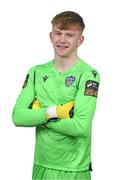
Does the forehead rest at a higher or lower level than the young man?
higher

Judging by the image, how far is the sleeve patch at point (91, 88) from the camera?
523 cm

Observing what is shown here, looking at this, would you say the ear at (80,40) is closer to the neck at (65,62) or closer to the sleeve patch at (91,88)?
the neck at (65,62)

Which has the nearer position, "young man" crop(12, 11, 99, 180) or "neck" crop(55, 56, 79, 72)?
"young man" crop(12, 11, 99, 180)

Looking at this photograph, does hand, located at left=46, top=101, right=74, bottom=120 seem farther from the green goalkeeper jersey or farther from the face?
the face

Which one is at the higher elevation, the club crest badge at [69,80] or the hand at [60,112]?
the club crest badge at [69,80]

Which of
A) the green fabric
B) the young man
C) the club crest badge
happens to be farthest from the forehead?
the green fabric

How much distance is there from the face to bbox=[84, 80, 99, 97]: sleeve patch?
0.33 metres

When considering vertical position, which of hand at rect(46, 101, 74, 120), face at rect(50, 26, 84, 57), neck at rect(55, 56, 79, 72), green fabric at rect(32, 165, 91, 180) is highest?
face at rect(50, 26, 84, 57)

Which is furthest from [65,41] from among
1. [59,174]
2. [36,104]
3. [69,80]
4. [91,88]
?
[59,174]

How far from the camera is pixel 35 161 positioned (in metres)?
5.51

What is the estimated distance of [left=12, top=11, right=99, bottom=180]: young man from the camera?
5203mm

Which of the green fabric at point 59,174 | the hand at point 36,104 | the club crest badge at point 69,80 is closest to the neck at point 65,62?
the club crest badge at point 69,80

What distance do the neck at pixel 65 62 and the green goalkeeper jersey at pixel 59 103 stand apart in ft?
0.11

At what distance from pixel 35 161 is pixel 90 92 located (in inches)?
34.5
